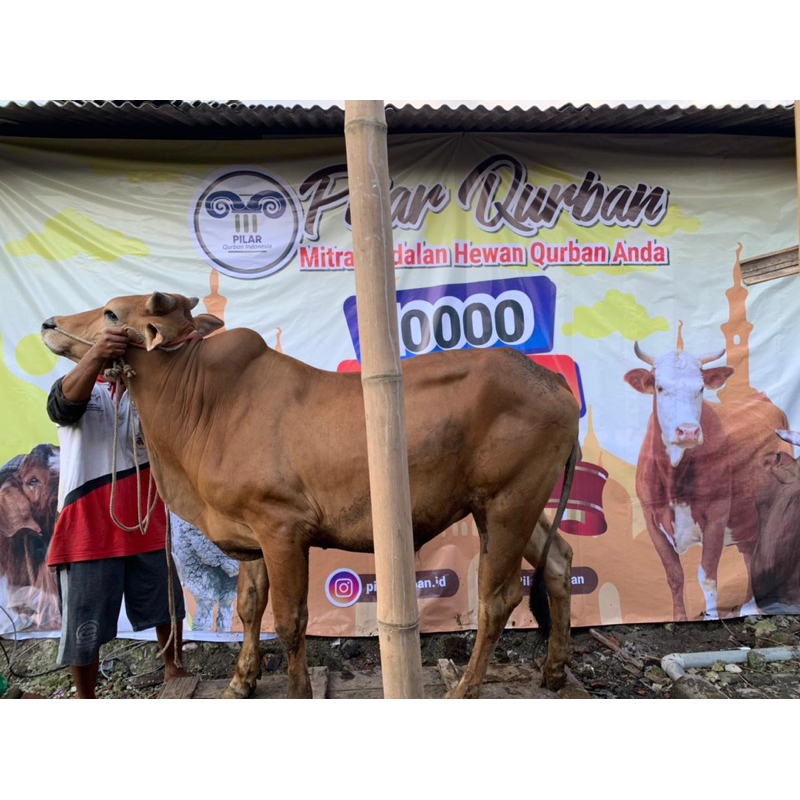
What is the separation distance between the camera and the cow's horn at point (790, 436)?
5.41 metres

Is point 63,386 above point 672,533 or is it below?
above

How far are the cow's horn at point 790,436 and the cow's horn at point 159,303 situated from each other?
427 cm

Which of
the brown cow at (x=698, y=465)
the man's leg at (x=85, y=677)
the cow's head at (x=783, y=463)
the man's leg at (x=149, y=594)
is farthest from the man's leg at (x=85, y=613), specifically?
the cow's head at (x=783, y=463)

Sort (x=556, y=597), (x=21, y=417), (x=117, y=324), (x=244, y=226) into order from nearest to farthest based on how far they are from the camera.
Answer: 1. (x=117, y=324)
2. (x=556, y=597)
3. (x=21, y=417)
4. (x=244, y=226)

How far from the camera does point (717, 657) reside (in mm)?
4879

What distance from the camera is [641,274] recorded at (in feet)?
17.7

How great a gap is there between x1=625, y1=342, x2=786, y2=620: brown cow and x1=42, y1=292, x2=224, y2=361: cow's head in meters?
3.27

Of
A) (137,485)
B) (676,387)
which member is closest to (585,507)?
(676,387)

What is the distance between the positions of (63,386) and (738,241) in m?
4.62

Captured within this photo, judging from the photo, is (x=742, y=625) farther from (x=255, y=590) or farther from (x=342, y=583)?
(x=255, y=590)

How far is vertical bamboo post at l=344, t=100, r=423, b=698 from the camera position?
1839 millimetres

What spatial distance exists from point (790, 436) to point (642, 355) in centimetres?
122

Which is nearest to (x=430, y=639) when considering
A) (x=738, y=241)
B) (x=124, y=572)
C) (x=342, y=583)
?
(x=342, y=583)

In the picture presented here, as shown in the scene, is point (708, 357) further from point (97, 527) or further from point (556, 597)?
point (97, 527)
